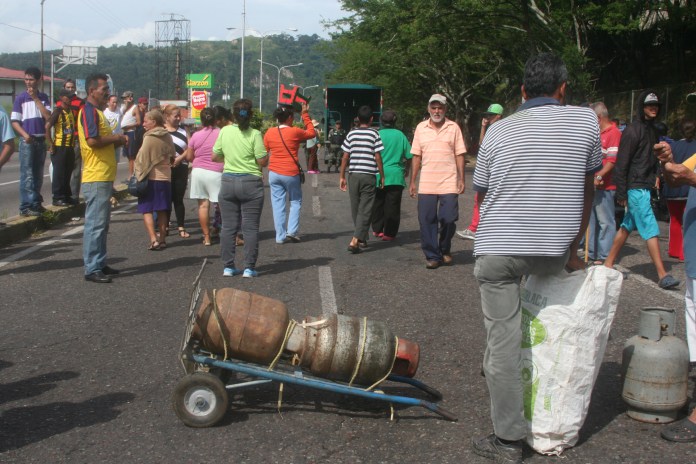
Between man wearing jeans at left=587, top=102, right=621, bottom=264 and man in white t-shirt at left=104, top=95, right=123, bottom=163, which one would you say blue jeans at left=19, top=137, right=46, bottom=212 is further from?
man wearing jeans at left=587, top=102, right=621, bottom=264

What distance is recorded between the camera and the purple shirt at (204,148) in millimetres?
10891

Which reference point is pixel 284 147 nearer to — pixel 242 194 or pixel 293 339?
pixel 242 194

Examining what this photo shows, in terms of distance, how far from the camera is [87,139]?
8141mm

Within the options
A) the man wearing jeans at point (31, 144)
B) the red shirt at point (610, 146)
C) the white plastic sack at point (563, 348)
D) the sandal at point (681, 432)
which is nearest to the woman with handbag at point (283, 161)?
the man wearing jeans at point (31, 144)

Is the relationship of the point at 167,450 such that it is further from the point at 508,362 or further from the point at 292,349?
the point at 508,362

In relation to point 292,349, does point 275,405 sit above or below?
below

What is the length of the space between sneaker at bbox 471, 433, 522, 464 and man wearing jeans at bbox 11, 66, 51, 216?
31.4ft

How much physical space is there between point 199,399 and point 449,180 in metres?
5.42

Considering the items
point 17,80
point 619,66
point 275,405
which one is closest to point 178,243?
point 275,405

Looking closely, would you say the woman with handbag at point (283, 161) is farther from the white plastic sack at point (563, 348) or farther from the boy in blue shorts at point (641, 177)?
the white plastic sack at point (563, 348)

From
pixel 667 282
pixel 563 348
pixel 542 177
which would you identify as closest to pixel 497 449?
pixel 563 348

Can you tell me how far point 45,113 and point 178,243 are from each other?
3.28 m

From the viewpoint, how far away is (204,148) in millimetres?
10906

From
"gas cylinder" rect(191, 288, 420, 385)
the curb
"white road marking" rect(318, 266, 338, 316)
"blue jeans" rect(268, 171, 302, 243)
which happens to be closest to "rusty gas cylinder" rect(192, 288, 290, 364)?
"gas cylinder" rect(191, 288, 420, 385)
